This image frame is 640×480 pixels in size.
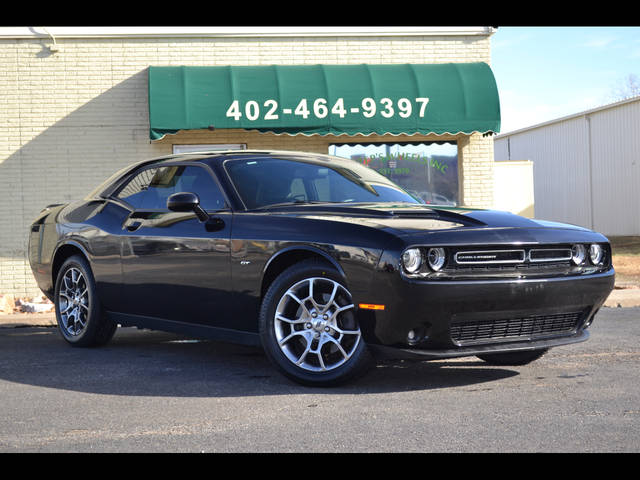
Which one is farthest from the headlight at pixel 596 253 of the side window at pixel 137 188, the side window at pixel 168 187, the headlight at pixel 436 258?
the side window at pixel 137 188

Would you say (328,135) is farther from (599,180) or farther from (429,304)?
(599,180)

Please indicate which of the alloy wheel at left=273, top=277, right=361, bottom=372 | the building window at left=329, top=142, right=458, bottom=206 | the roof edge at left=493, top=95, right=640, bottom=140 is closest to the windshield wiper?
the alloy wheel at left=273, top=277, right=361, bottom=372

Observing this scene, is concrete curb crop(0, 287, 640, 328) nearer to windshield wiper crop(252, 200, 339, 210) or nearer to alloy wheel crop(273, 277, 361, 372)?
windshield wiper crop(252, 200, 339, 210)

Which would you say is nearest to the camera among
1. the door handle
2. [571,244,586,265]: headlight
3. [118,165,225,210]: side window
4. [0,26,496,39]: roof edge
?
[571,244,586,265]: headlight

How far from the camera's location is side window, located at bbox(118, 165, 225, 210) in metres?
6.27

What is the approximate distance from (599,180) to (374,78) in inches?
777

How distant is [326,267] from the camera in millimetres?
5230

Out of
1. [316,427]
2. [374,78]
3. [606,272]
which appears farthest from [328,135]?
[316,427]

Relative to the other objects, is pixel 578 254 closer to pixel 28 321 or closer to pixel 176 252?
pixel 176 252

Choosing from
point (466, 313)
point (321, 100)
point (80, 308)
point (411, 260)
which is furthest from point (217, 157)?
point (321, 100)

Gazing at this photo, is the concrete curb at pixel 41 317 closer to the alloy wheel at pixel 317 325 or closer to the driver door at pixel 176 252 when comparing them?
the driver door at pixel 176 252

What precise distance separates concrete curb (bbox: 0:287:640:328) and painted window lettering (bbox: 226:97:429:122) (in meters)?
4.16

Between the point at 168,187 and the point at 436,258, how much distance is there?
8.37ft

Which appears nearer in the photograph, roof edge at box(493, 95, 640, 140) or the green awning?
the green awning
